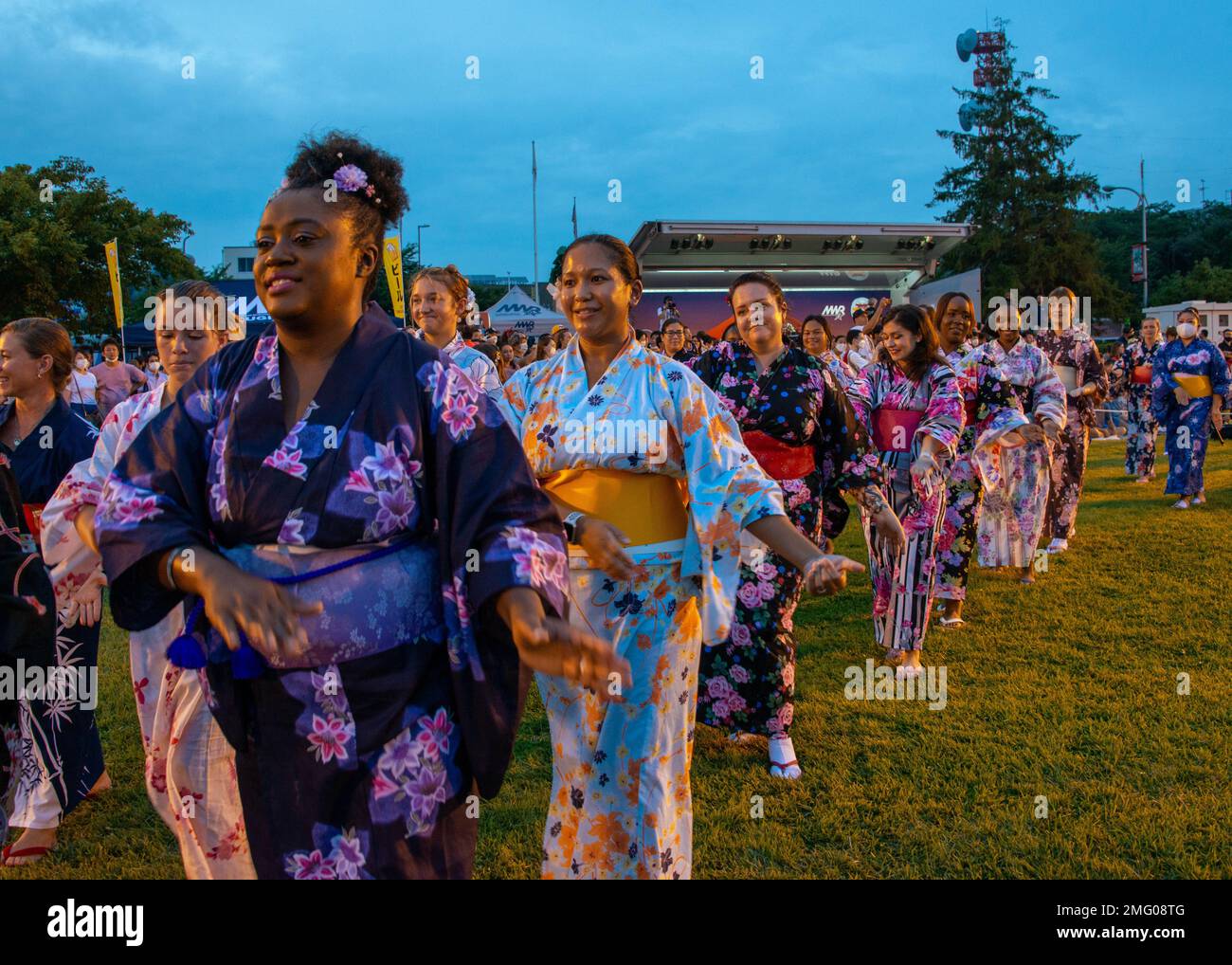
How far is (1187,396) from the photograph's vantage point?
38.1 ft

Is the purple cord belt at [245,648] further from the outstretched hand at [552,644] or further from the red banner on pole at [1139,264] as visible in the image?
the red banner on pole at [1139,264]

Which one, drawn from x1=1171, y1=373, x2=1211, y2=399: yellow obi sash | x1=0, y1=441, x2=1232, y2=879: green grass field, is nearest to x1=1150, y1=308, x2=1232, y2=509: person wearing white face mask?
x1=1171, y1=373, x2=1211, y2=399: yellow obi sash

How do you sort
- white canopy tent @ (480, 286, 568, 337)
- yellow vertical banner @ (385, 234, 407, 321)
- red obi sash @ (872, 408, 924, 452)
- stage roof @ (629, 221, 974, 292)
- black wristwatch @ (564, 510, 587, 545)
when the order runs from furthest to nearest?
white canopy tent @ (480, 286, 568, 337)
stage roof @ (629, 221, 974, 292)
yellow vertical banner @ (385, 234, 407, 321)
red obi sash @ (872, 408, 924, 452)
black wristwatch @ (564, 510, 587, 545)

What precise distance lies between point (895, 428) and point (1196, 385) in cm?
776

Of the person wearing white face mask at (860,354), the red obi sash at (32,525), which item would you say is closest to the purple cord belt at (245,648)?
the red obi sash at (32,525)

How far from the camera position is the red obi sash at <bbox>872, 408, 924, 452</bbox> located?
227 inches

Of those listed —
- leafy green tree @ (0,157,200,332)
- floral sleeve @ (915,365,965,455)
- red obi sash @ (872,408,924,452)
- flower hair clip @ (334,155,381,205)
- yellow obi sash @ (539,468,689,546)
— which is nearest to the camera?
flower hair clip @ (334,155,381,205)

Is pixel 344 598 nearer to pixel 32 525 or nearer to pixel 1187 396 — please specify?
pixel 32 525

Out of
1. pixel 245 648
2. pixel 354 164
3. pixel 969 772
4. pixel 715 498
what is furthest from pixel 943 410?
pixel 245 648

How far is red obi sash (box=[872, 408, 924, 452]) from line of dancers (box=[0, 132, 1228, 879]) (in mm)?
389

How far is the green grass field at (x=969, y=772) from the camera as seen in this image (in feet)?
11.6

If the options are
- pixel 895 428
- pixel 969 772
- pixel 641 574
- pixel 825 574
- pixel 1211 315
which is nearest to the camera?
pixel 825 574

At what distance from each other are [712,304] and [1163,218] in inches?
2203
